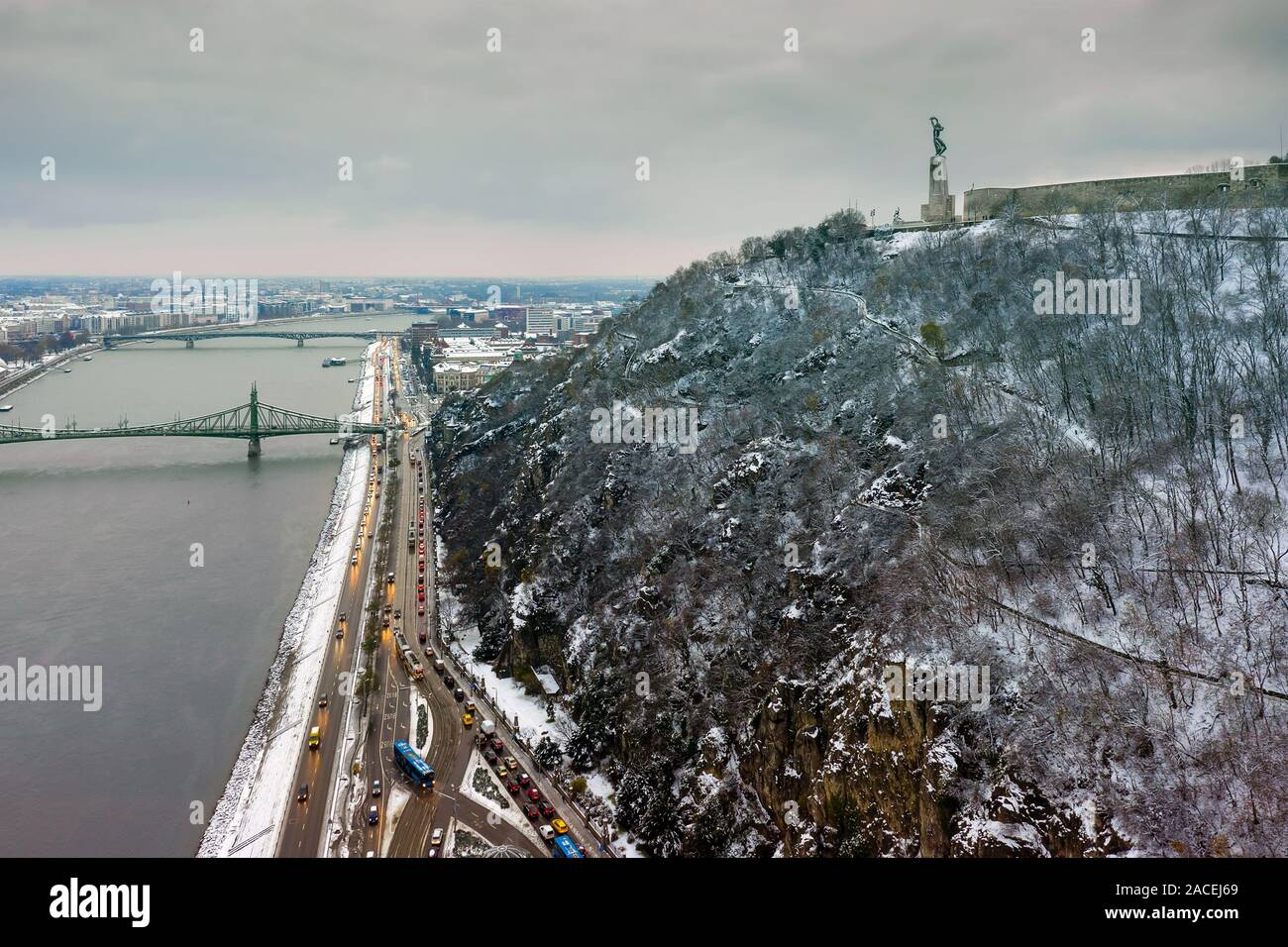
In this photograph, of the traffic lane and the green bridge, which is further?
the green bridge

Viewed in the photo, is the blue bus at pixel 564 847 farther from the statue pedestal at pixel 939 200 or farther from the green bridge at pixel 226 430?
the green bridge at pixel 226 430

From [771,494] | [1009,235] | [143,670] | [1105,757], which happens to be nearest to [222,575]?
[143,670]

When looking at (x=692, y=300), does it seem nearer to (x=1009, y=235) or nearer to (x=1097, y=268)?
(x=1009, y=235)

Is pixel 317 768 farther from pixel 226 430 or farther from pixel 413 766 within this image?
pixel 226 430

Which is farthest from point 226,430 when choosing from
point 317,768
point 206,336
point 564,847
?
point 206,336

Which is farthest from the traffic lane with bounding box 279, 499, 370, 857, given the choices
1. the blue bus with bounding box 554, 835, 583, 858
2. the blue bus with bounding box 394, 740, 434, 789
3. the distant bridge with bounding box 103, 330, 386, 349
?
the distant bridge with bounding box 103, 330, 386, 349

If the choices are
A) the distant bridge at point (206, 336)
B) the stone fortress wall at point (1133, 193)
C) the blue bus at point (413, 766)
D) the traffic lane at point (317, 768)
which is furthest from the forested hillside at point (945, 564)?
the distant bridge at point (206, 336)

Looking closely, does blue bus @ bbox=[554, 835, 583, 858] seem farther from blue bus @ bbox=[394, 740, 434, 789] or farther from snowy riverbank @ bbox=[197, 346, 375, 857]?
snowy riverbank @ bbox=[197, 346, 375, 857]
